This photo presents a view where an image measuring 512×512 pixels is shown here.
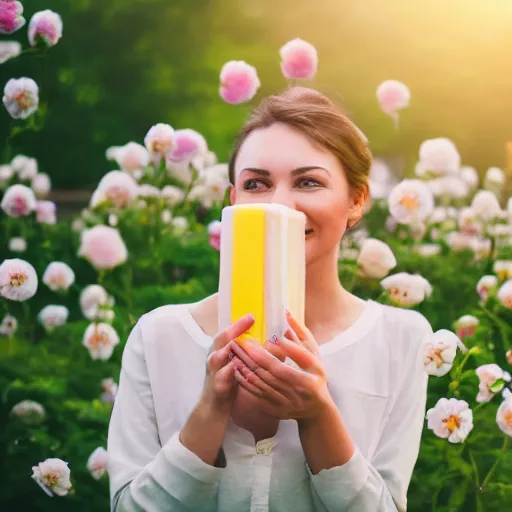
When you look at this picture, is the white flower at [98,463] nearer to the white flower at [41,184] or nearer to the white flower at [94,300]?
the white flower at [94,300]

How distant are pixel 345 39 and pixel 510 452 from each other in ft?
3.08

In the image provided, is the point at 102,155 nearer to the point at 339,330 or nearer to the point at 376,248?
the point at 376,248

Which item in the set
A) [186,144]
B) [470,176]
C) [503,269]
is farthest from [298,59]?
[503,269]

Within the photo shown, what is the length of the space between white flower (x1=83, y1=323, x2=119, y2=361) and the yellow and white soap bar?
2.30 ft

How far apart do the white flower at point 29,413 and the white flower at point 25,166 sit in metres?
0.57

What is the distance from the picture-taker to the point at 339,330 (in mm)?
1483

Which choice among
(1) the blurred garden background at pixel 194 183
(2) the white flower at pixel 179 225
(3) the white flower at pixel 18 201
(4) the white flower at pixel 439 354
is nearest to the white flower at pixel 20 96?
(1) the blurred garden background at pixel 194 183

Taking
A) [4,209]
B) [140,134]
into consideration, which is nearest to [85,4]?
[140,134]

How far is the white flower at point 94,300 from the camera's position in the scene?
1983 mm

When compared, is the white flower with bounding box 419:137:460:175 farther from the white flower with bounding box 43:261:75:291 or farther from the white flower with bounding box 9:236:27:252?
the white flower with bounding box 9:236:27:252

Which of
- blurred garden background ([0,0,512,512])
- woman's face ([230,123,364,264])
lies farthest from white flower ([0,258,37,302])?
woman's face ([230,123,364,264])

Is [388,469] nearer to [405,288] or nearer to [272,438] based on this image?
[272,438]

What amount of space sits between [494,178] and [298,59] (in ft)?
1.85

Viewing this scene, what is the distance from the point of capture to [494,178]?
2.01 m
